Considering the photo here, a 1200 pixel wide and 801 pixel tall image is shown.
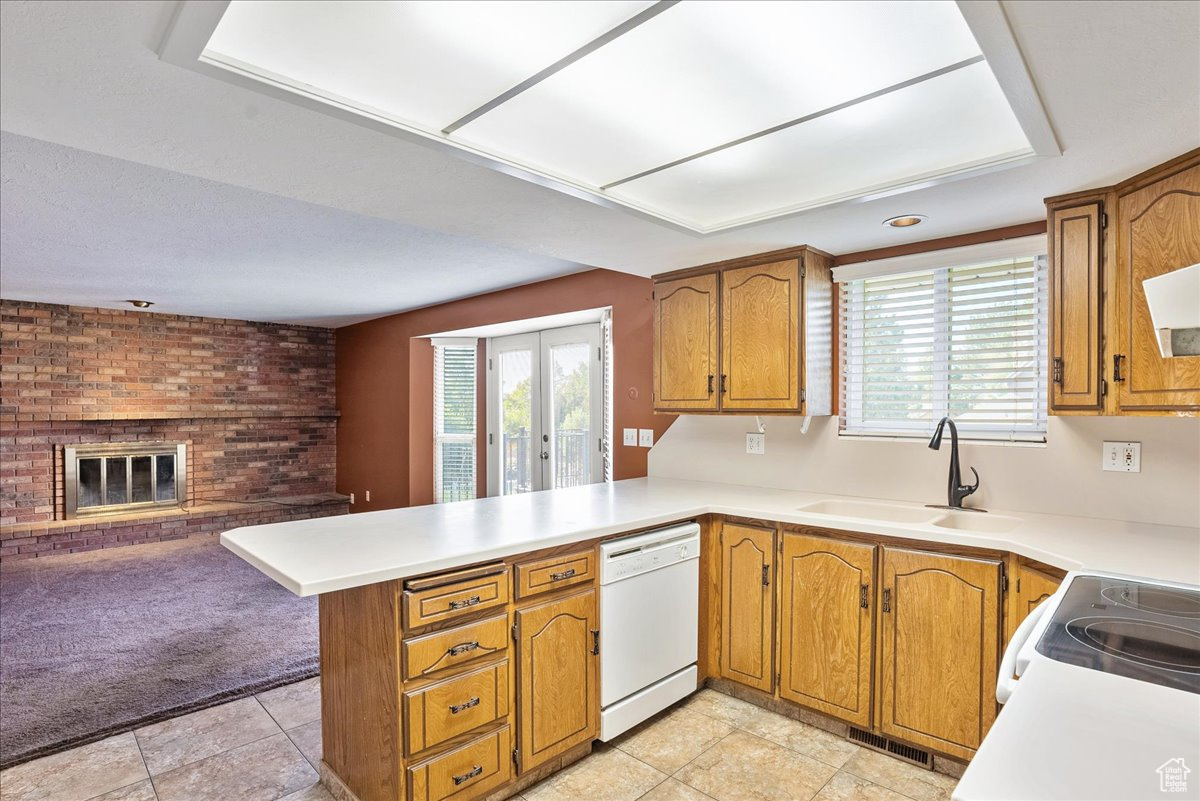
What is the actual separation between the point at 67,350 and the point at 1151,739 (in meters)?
7.47

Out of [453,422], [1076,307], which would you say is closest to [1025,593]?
[1076,307]

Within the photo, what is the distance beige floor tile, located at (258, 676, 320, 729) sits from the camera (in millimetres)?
2631

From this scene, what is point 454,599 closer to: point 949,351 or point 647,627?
point 647,627

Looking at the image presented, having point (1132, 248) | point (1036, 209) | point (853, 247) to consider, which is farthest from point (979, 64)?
point (853, 247)

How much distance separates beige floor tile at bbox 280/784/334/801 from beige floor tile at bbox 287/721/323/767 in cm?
16

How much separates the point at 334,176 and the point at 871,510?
2445 mm

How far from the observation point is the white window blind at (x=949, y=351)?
99.0 inches

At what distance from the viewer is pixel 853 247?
2.83 m

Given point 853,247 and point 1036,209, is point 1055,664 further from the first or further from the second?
point 853,247

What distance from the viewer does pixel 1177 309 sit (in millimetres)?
1267

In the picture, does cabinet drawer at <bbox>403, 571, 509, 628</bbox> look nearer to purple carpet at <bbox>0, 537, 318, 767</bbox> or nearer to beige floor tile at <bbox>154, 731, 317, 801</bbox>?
beige floor tile at <bbox>154, 731, 317, 801</bbox>

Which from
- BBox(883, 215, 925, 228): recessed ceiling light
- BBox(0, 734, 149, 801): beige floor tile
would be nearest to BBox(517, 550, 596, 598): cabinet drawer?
BBox(0, 734, 149, 801): beige floor tile

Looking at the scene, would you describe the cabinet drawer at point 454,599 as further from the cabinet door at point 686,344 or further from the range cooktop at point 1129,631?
the cabinet door at point 686,344

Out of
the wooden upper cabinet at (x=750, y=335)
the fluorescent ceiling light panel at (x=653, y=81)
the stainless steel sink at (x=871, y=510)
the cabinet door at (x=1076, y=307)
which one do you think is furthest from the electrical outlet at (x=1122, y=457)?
the fluorescent ceiling light panel at (x=653, y=81)
